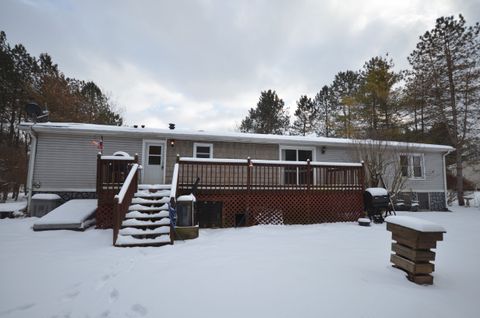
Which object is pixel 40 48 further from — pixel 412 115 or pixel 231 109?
pixel 412 115

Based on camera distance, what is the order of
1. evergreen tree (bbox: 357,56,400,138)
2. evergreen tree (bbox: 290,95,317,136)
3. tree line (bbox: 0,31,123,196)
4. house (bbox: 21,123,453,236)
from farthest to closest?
evergreen tree (bbox: 290,95,317,136)
evergreen tree (bbox: 357,56,400,138)
tree line (bbox: 0,31,123,196)
house (bbox: 21,123,453,236)

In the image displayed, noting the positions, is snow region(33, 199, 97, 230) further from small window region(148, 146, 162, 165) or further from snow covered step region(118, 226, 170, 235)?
small window region(148, 146, 162, 165)

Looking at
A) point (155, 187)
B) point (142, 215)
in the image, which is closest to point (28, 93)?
point (155, 187)

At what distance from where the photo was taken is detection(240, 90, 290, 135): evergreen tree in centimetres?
2361

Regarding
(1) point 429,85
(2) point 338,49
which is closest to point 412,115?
(1) point 429,85

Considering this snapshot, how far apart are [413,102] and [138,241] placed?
64.2 feet

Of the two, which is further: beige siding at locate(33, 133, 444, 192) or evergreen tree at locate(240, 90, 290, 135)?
evergreen tree at locate(240, 90, 290, 135)

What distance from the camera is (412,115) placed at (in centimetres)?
1709

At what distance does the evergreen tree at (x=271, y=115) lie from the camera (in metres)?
23.6

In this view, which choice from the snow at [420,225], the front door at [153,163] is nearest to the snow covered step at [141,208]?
the front door at [153,163]

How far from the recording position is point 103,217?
603 cm

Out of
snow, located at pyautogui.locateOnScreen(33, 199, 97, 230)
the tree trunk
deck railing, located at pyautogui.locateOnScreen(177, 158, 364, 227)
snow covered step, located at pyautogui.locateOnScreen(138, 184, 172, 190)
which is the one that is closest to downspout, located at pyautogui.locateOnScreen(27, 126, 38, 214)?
snow, located at pyautogui.locateOnScreen(33, 199, 97, 230)

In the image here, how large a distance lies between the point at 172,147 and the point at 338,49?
10.3 meters

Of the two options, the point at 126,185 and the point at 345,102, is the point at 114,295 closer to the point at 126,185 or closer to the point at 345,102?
the point at 126,185
